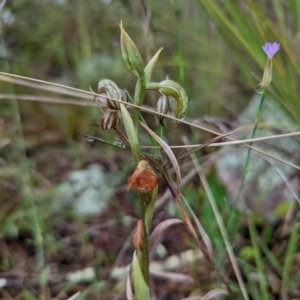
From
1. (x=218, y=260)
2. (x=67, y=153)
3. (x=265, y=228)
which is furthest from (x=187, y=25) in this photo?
(x=218, y=260)

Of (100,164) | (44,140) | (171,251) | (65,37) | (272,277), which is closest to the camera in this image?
(272,277)

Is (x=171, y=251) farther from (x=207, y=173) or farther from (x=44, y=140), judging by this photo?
(x=44, y=140)

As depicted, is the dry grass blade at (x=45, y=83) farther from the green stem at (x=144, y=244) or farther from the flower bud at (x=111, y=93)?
the green stem at (x=144, y=244)

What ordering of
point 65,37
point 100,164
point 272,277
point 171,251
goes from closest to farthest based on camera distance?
point 272,277 < point 171,251 < point 100,164 < point 65,37

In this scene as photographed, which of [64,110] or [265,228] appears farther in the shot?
[64,110]

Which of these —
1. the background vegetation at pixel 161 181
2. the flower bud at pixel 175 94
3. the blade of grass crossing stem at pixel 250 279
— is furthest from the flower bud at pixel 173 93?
the blade of grass crossing stem at pixel 250 279

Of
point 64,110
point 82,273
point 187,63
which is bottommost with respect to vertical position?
point 82,273
